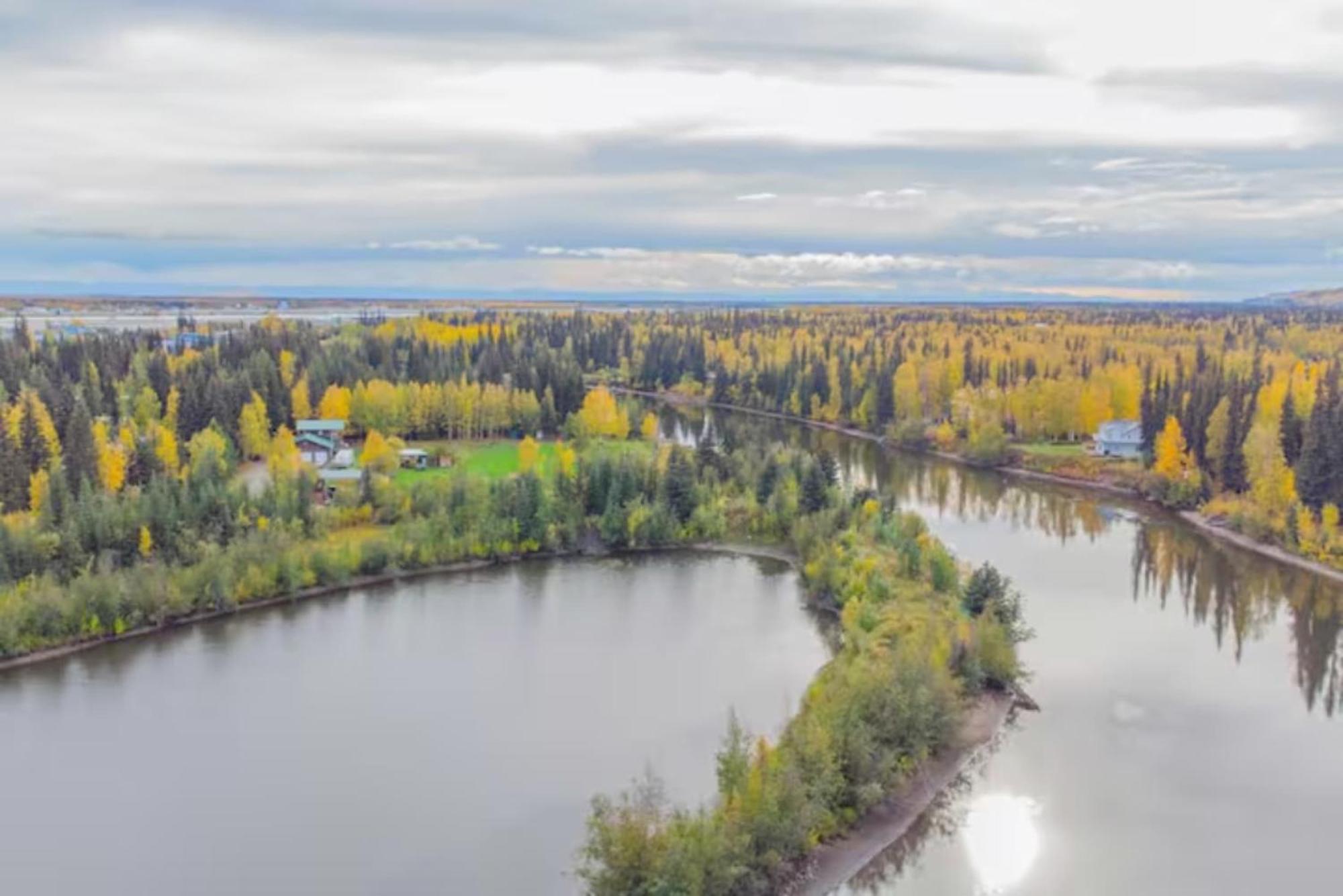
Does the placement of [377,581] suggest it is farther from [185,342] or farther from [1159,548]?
[185,342]

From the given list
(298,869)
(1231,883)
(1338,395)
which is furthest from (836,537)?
(1338,395)

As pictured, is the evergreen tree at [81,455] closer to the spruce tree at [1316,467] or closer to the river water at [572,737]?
the river water at [572,737]

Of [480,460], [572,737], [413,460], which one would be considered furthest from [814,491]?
[413,460]

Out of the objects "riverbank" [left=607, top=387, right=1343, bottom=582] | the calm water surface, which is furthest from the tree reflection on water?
the calm water surface

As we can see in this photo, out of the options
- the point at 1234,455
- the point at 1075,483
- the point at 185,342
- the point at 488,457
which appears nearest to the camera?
the point at 1234,455

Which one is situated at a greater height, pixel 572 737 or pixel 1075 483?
pixel 1075 483

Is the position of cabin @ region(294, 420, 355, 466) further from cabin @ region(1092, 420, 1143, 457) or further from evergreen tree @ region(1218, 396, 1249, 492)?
evergreen tree @ region(1218, 396, 1249, 492)

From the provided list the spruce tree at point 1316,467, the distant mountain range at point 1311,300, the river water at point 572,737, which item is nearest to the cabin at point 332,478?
the river water at point 572,737
